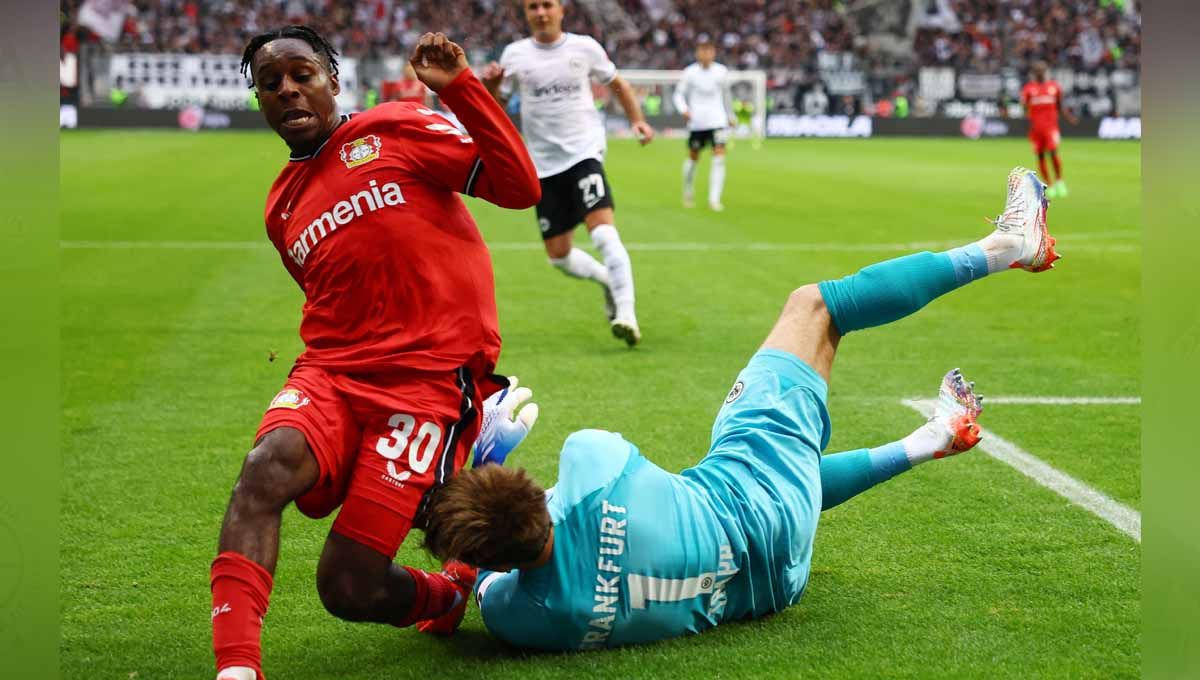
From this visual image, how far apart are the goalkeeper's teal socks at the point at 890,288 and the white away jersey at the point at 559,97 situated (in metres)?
4.81

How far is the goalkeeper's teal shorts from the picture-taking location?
3771mm

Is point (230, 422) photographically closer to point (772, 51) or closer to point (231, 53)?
point (231, 53)

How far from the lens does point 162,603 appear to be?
4.20m

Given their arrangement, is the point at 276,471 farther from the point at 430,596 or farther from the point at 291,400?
the point at 430,596

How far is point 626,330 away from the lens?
8.44 meters

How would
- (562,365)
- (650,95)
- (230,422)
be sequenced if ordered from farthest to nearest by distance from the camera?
(650,95)
(562,365)
(230,422)

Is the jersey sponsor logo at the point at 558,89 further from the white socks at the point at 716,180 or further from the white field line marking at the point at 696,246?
the white socks at the point at 716,180

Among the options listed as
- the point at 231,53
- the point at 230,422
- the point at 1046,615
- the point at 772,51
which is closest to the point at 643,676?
the point at 1046,615

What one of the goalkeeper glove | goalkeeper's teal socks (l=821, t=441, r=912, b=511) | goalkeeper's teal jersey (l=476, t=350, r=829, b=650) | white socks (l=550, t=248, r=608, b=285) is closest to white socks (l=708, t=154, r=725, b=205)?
white socks (l=550, t=248, r=608, b=285)

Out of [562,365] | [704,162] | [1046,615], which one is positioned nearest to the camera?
[1046,615]

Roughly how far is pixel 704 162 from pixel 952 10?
22.6 meters

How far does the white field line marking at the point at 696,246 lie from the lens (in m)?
13.4

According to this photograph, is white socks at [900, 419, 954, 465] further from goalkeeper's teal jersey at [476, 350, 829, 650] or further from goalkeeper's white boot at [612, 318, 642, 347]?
goalkeeper's white boot at [612, 318, 642, 347]

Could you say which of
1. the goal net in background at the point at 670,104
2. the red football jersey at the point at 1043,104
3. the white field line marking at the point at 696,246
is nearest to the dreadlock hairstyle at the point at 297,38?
the white field line marking at the point at 696,246
